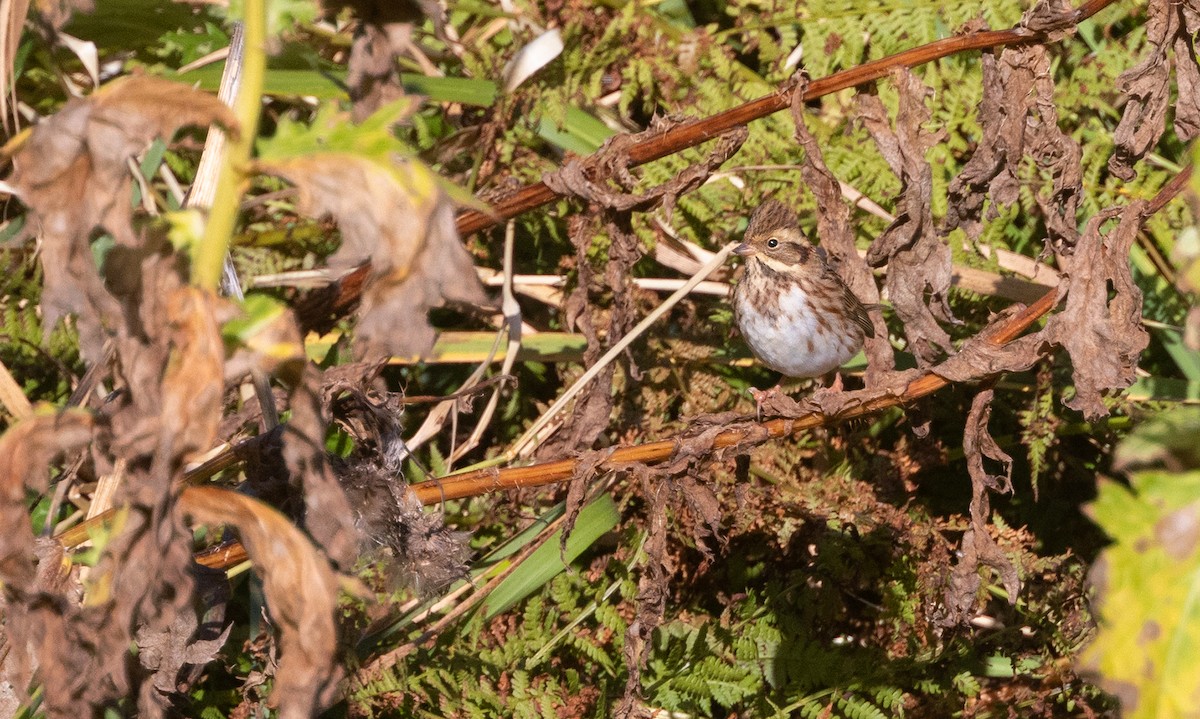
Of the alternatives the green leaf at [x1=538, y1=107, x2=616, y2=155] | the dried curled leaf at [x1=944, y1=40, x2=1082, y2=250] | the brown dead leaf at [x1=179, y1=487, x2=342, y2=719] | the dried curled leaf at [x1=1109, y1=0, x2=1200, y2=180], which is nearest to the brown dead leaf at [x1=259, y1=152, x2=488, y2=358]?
the brown dead leaf at [x1=179, y1=487, x2=342, y2=719]

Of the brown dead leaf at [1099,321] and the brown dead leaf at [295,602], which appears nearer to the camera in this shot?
the brown dead leaf at [295,602]

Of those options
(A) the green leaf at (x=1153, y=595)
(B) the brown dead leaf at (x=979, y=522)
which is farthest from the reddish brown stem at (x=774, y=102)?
(A) the green leaf at (x=1153, y=595)

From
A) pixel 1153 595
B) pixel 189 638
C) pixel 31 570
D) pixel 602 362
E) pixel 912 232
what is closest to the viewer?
pixel 1153 595

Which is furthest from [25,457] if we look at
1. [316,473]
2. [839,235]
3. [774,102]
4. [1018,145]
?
[1018,145]

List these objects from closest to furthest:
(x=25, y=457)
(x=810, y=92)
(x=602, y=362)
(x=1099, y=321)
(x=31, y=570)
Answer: (x=25, y=457), (x=31, y=570), (x=1099, y=321), (x=810, y=92), (x=602, y=362)

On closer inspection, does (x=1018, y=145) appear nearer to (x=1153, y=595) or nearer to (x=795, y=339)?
(x=795, y=339)

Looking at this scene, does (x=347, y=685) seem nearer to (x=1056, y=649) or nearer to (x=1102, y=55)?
(x=1056, y=649)

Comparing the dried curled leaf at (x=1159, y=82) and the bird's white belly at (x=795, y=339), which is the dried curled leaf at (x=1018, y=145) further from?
the bird's white belly at (x=795, y=339)
